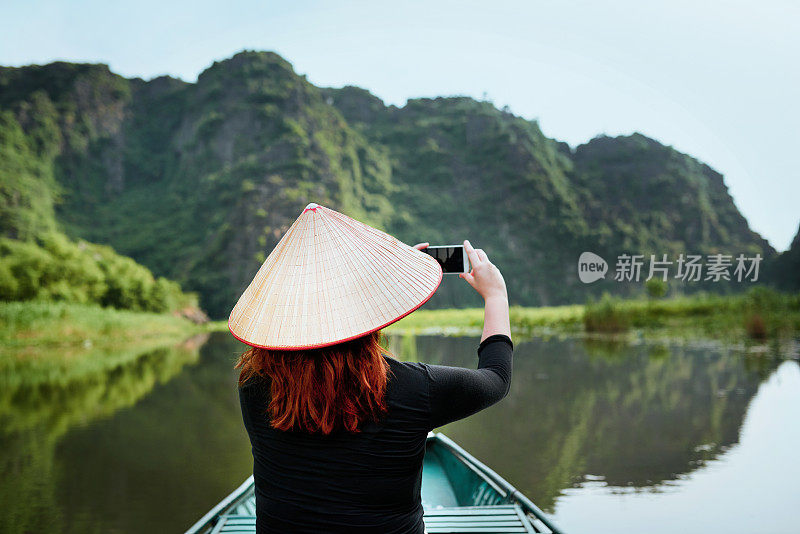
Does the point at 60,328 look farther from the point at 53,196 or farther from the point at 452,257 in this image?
the point at 53,196

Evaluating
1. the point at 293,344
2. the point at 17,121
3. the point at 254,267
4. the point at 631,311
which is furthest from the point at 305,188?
the point at 293,344

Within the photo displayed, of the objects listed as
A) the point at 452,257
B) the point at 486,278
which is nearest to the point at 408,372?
the point at 486,278

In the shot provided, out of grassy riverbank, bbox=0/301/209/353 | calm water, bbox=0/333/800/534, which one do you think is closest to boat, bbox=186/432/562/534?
calm water, bbox=0/333/800/534

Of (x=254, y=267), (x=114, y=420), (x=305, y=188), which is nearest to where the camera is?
(x=114, y=420)

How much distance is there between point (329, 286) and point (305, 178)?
34.4 metres

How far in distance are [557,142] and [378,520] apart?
180 feet

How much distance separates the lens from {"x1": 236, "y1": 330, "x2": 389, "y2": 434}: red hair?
0.74m

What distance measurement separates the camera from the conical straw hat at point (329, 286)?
0.76 m

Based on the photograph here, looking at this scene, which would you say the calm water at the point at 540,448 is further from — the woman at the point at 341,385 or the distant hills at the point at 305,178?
the distant hills at the point at 305,178

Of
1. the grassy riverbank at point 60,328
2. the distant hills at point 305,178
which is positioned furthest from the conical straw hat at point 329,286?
the distant hills at point 305,178

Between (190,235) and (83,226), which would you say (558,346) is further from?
Answer: (83,226)

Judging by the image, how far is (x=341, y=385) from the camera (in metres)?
0.75

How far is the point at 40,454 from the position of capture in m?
4.03

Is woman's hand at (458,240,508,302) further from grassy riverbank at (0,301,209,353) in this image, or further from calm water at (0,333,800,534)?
grassy riverbank at (0,301,209,353)
